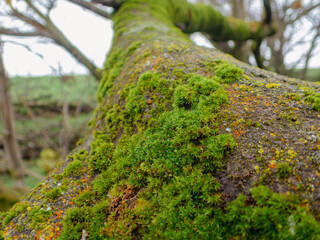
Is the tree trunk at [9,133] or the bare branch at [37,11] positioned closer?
the tree trunk at [9,133]

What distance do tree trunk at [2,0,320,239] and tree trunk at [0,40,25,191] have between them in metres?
4.24

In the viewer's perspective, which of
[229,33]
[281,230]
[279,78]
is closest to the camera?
[281,230]

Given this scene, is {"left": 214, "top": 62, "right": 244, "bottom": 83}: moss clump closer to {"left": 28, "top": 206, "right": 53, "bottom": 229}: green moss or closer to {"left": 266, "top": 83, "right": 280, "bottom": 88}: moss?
{"left": 266, "top": 83, "right": 280, "bottom": 88}: moss

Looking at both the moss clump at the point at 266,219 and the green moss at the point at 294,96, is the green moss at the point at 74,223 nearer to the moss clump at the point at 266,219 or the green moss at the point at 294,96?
the moss clump at the point at 266,219

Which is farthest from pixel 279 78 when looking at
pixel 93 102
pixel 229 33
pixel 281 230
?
pixel 93 102

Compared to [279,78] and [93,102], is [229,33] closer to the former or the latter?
[279,78]

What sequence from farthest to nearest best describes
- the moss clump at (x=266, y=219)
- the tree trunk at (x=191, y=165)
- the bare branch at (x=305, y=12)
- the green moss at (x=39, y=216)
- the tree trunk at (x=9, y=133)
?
the bare branch at (x=305, y=12)
the tree trunk at (x=9, y=133)
the green moss at (x=39, y=216)
the tree trunk at (x=191, y=165)
the moss clump at (x=266, y=219)

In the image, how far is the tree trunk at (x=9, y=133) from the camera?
5.21 meters

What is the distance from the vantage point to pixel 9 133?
5.58 meters

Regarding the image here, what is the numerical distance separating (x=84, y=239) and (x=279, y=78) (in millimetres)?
2679

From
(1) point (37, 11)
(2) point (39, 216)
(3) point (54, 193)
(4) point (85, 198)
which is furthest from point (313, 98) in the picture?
(1) point (37, 11)

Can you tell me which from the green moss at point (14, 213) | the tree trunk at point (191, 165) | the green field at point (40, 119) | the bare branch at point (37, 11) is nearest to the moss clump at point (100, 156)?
the tree trunk at point (191, 165)

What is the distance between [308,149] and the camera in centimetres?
148

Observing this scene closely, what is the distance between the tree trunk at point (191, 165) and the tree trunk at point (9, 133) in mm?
4243
